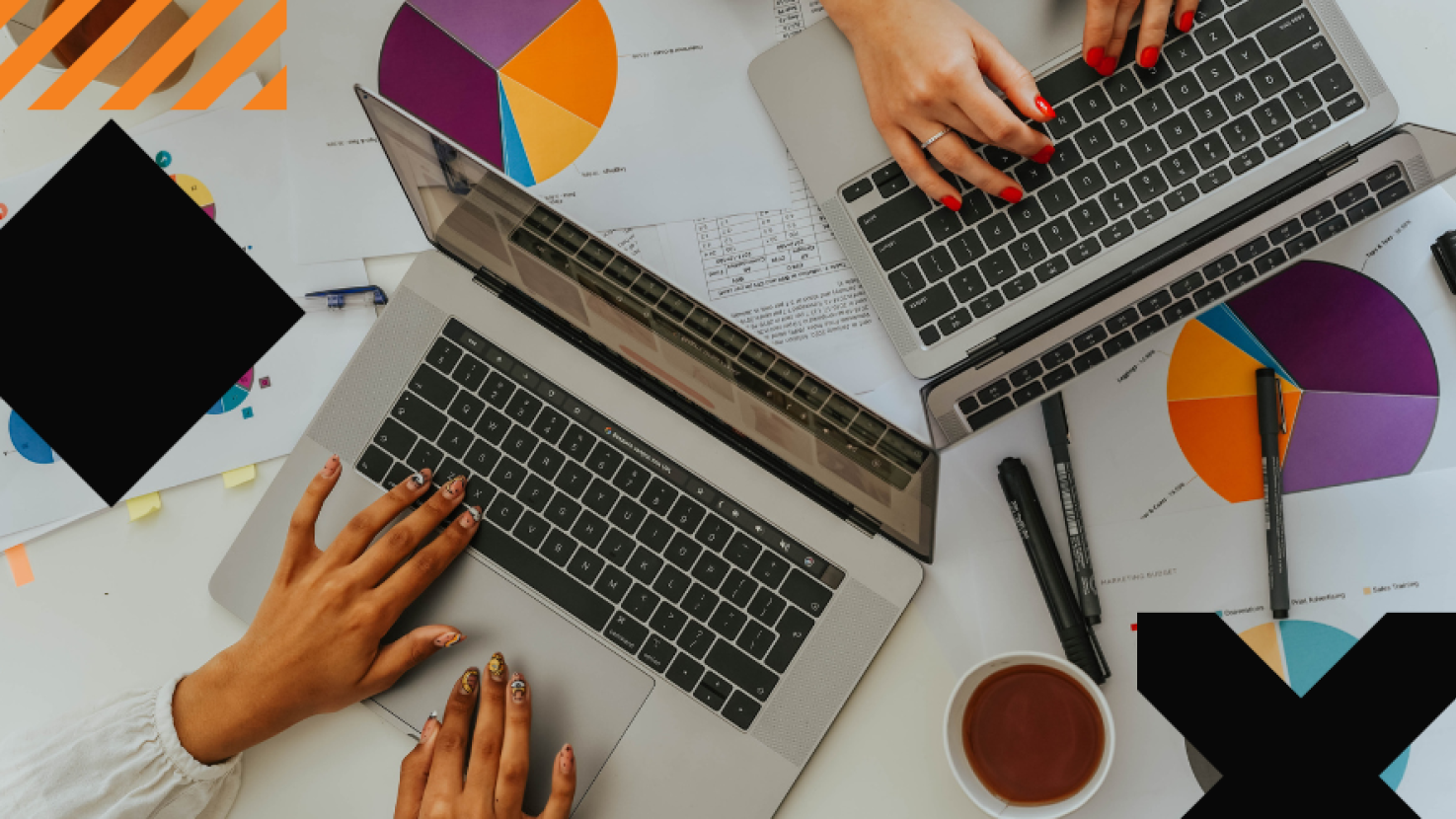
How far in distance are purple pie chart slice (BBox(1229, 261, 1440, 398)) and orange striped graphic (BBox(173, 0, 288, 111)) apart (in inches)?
38.6

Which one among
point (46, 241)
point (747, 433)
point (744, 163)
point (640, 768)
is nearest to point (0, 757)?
point (46, 241)

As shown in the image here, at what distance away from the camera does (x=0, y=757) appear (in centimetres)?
77

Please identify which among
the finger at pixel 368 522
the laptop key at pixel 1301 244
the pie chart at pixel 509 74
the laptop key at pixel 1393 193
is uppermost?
the laptop key at pixel 1393 193

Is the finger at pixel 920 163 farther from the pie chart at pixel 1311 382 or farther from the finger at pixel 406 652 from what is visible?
the finger at pixel 406 652

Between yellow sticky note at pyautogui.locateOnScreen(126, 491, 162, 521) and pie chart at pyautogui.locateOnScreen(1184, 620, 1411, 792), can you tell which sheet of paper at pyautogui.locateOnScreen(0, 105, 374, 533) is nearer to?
yellow sticky note at pyautogui.locateOnScreen(126, 491, 162, 521)

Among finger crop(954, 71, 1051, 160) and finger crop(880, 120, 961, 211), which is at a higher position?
finger crop(954, 71, 1051, 160)

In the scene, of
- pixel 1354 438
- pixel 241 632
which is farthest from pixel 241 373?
pixel 1354 438

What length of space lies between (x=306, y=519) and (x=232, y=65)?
18.7 inches

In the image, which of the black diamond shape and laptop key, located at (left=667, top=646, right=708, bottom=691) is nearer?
laptop key, located at (left=667, top=646, right=708, bottom=691)

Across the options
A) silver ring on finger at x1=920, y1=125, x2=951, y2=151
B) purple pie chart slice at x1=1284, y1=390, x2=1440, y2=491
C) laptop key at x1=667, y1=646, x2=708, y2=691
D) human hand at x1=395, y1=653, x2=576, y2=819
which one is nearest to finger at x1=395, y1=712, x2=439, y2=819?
human hand at x1=395, y1=653, x2=576, y2=819

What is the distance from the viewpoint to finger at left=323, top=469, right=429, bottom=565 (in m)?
0.76

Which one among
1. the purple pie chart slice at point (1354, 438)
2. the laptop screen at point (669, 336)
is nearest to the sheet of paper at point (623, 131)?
the laptop screen at point (669, 336)

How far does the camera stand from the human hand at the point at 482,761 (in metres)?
0.72

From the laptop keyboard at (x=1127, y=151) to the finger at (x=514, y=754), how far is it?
0.48m
